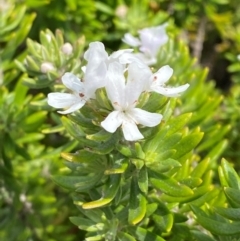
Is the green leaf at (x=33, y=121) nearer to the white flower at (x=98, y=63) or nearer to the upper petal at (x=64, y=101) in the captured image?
the upper petal at (x=64, y=101)

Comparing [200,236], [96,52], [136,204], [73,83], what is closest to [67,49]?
[73,83]

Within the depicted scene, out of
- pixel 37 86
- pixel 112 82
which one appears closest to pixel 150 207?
pixel 112 82

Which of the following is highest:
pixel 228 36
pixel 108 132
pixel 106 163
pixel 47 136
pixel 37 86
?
pixel 108 132

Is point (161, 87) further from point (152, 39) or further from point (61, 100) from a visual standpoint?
point (152, 39)

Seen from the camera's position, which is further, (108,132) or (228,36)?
(228,36)

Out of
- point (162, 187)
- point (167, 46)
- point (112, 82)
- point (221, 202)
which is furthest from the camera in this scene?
point (167, 46)

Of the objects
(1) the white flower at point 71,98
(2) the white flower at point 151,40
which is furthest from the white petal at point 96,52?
(2) the white flower at point 151,40

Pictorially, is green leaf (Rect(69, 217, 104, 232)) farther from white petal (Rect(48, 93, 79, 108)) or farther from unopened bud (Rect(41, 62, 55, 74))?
unopened bud (Rect(41, 62, 55, 74))

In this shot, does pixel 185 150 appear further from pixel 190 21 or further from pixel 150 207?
pixel 190 21
